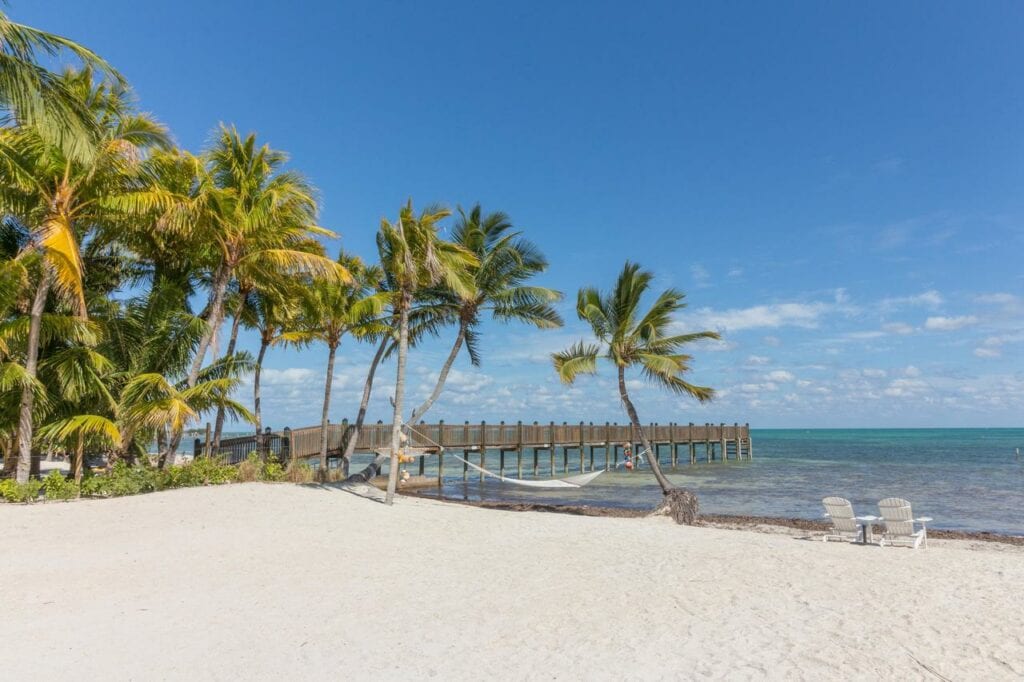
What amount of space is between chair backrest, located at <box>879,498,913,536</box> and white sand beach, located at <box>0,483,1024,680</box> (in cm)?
105

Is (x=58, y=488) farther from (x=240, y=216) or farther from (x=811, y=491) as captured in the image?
(x=811, y=491)

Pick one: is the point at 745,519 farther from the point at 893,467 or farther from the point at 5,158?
the point at 893,467

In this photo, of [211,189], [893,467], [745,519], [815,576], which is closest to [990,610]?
[815,576]

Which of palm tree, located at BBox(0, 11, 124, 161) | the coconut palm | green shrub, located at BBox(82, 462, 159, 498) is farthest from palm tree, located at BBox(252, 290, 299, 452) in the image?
palm tree, located at BBox(0, 11, 124, 161)

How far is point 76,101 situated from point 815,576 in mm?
9483

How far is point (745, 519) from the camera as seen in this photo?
Result: 14.6 meters

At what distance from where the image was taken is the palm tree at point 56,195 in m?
10.1

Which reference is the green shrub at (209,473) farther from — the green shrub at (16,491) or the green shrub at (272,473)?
the green shrub at (16,491)

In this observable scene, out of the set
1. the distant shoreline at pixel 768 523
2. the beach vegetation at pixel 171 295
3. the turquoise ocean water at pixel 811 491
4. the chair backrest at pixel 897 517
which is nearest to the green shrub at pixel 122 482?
the beach vegetation at pixel 171 295

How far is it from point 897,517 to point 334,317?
530 inches

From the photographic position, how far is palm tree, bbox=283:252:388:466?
16484 mm

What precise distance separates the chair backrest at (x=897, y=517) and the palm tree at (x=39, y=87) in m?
11.7

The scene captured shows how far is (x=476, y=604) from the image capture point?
5.91m

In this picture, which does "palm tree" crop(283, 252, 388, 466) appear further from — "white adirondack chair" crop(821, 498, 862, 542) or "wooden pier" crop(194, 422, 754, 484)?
"white adirondack chair" crop(821, 498, 862, 542)
